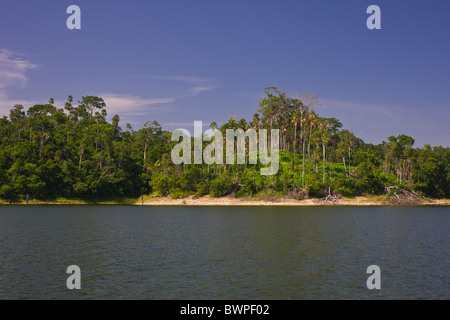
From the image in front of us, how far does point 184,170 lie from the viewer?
445 feet

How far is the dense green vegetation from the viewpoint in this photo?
117938 millimetres

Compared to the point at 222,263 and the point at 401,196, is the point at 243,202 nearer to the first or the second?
the point at 401,196

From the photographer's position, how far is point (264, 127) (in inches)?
6058

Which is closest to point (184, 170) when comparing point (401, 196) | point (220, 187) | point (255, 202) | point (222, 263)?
point (220, 187)

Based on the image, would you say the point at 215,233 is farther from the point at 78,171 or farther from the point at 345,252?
the point at 78,171

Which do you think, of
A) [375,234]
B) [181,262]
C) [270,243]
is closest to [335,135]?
[375,234]

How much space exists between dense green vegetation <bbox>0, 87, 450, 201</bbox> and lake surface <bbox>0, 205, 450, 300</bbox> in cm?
7041

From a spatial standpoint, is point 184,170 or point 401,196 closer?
point 401,196

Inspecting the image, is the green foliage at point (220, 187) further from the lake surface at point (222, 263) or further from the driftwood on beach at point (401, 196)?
the lake surface at point (222, 263)

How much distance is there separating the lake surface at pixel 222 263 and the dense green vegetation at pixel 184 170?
70.4 metres

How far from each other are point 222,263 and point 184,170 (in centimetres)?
10681

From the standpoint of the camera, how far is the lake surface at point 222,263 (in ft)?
73.4

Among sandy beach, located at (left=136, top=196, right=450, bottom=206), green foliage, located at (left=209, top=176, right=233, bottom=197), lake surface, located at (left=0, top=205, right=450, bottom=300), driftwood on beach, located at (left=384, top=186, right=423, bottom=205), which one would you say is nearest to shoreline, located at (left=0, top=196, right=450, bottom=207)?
sandy beach, located at (left=136, top=196, right=450, bottom=206)

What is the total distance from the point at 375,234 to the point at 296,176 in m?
79.0
